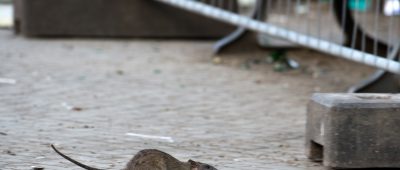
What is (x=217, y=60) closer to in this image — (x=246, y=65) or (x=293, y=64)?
(x=246, y=65)

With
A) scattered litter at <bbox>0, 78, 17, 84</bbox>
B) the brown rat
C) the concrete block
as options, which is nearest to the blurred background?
scattered litter at <bbox>0, 78, 17, 84</bbox>

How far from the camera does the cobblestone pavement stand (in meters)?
5.62

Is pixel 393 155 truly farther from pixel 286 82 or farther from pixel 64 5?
pixel 64 5

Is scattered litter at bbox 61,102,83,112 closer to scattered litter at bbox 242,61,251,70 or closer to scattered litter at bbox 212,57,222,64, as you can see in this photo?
scattered litter at bbox 242,61,251,70

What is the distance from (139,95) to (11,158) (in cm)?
269

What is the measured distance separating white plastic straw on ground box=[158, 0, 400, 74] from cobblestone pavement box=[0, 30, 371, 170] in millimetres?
423

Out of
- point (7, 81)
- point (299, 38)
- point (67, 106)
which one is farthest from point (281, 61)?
point (67, 106)

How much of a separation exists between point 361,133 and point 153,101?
2.90 m

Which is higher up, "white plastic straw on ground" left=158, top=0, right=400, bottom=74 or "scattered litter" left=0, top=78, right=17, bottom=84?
"white plastic straw on ground" left=158, top=0, right=400, bottom=74

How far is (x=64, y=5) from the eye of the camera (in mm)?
10938

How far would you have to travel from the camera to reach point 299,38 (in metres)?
8.47

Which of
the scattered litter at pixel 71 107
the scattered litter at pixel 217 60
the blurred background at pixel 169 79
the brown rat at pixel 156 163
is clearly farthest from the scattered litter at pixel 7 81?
the brown rat at pixel 156 163

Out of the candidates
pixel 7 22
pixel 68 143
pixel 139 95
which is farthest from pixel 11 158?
pixel 7 22

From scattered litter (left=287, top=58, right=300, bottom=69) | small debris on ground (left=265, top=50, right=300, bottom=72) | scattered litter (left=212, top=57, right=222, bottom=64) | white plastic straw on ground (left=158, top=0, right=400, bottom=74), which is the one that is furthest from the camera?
scattered litter (left=212, top=57, right=222, bottom=64)
